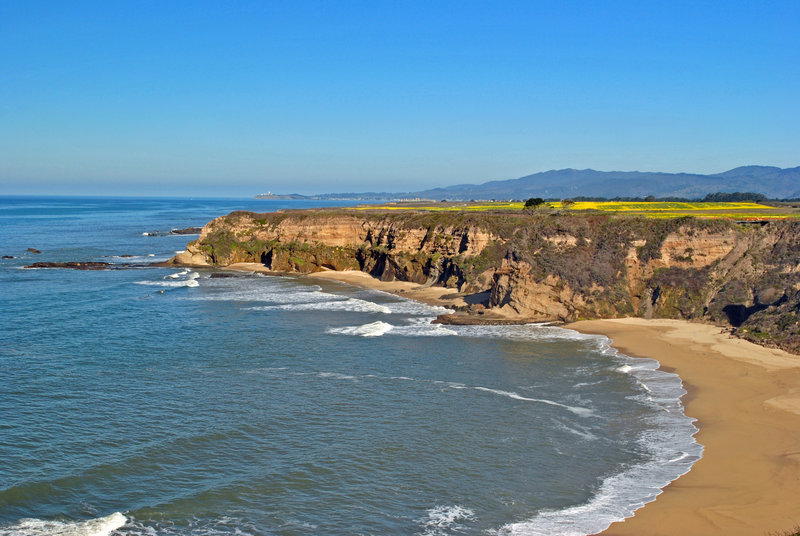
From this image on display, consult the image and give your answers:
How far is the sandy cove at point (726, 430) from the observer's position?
1708 centimetres

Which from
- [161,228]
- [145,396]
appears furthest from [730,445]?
[161,228]

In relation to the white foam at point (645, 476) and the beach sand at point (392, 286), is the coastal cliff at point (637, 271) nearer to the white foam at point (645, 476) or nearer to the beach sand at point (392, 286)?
the beach sand at point (392, 286)

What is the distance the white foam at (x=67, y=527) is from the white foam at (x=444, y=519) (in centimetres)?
798

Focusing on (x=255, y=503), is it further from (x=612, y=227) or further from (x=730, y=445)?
(x=612, y=227)

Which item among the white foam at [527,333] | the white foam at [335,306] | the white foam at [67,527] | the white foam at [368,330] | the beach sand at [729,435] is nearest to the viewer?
the white foam at [67,527]

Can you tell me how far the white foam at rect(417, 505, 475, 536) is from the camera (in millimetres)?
16391

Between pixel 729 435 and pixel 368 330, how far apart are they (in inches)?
829

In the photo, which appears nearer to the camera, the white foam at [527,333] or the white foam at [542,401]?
the white foam at [542,401]

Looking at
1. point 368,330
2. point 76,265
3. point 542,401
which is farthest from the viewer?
point 76,265

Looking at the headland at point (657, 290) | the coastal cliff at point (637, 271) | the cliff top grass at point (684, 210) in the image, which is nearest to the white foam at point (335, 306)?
the headland at point (657, 290)

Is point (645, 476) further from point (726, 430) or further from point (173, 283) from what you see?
point (173, 283)

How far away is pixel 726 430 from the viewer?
23.5 meters

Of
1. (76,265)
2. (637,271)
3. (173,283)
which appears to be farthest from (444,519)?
(76,265)

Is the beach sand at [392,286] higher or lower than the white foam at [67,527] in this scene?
higher
